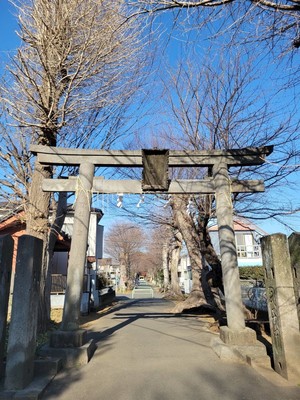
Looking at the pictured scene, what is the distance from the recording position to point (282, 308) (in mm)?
4902

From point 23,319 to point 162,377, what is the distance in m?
2.41

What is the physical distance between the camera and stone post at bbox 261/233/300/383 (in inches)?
184

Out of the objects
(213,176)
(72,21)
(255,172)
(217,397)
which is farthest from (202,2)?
(255,172)

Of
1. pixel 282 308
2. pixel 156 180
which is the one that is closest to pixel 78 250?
pixel 156 180

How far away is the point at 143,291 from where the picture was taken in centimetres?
3203

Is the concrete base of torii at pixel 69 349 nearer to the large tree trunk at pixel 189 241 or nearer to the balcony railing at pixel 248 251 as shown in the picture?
the large tree trunk at pixel 189 241

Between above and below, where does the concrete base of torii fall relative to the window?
below

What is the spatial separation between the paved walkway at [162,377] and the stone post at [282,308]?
43 cm

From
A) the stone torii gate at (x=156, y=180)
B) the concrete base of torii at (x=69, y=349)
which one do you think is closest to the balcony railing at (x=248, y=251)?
the stone torii gate at (x=156, y=180)

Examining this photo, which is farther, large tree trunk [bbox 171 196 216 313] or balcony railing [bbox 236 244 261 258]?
balcony railing [bbox 236 244 261 258]

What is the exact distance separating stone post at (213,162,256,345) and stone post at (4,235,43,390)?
3.77m

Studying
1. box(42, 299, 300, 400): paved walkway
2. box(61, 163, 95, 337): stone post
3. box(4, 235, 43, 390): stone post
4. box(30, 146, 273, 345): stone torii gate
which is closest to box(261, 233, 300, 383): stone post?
box(42, 299, 300, 400): paved walkway

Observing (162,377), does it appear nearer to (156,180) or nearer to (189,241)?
(156,180)

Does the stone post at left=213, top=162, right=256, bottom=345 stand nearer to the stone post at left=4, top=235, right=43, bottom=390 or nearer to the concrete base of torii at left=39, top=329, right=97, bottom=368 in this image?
the concrete base of torii at left=39, top=329, right=97, bottom=368
